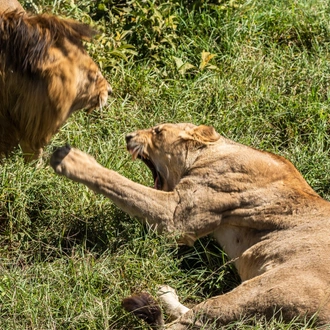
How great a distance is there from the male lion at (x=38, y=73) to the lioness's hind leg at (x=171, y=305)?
1053mm

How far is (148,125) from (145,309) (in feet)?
6.67

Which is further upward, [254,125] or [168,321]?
[254,125]

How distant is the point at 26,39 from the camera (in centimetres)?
358

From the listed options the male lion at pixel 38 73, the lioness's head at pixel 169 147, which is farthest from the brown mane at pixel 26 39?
the lioness's head at pixel 169 147

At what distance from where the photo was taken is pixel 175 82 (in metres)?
6.14

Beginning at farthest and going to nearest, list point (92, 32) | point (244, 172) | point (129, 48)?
point (129, 48) → point (244, 172) → point (92, 32)

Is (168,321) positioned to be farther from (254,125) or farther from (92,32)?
(254,125)

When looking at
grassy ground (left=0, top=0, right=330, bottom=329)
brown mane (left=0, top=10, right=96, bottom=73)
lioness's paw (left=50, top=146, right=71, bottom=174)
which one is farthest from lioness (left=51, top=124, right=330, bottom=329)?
brown mane (left=0, top=10, right=96, bottom=73)

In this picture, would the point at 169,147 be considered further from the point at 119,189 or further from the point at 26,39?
the point at 26,39

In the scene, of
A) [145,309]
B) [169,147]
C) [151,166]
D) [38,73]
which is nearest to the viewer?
[38,73]

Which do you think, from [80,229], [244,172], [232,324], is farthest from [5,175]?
[232,324]

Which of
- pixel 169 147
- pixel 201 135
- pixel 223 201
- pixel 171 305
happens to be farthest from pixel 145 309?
pixel 201 135

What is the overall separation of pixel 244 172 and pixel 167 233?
563 mm

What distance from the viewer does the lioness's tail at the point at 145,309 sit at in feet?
13.2
